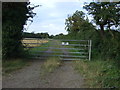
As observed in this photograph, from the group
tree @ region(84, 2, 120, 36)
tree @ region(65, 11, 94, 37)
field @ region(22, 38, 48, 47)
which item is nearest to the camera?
field @ region(22, 38, 48, 47)

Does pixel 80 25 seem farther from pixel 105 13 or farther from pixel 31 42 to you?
pixel 31 42

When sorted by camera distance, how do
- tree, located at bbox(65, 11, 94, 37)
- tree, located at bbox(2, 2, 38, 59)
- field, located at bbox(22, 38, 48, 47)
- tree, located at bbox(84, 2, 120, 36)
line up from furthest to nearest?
1. tree, located at bbox(65, 11, 94, 37)
2. tree, located at bbox(84, 2, 120, 36)
3. field, located at bbox(22, 38, 48, 47)
4. tree, located at bbox(2, 2, 38, 59)

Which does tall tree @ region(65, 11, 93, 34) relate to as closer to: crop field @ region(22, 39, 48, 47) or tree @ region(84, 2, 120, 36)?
tree @ region(84, 2, 120, 36)

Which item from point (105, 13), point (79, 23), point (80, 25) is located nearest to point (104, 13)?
point (105, 13)

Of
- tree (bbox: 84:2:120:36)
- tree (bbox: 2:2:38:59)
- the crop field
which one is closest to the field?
the crop field

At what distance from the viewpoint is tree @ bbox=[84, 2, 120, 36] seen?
10.6m

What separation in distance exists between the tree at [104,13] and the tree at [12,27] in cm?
621

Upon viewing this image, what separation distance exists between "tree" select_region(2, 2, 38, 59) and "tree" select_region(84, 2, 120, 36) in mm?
6209

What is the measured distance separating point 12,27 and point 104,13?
708 centimetres

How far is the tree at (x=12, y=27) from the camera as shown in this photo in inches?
289

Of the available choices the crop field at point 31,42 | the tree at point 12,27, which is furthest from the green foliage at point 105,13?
the tree at point 12,27

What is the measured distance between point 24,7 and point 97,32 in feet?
20.6

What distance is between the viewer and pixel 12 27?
7.57 m

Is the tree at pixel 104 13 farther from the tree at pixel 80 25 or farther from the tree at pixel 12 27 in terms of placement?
the tree at pixel 12 27
